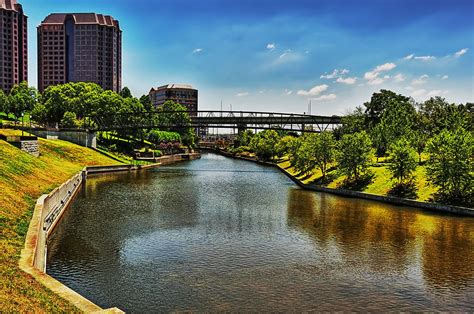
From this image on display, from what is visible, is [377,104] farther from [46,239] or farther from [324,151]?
[46,239]

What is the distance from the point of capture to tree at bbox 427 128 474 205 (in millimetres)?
51906

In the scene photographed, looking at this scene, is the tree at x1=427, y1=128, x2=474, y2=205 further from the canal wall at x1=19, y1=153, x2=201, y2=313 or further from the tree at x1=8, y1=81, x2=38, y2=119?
the tree at x1=8, y1=81, x2=38, y2=119

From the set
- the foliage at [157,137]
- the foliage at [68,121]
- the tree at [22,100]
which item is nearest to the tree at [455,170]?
the foliage at [68,121]

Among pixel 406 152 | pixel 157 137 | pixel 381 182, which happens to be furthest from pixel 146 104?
pixel 406 152

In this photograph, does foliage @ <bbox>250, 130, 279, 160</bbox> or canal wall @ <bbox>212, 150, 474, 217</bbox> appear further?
foliage @ <bbox>250, 130, 279, 160</bbox>

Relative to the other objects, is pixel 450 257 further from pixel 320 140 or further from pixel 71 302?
pixel 320 140

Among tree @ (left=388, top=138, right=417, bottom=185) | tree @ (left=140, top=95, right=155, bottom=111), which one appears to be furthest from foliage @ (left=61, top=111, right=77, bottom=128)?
tree @ (left=388, top=138, right=417, bottom=185)

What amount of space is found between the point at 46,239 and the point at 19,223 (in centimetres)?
598

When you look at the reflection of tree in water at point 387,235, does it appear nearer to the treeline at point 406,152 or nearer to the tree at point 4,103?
the treeline at point 406,152

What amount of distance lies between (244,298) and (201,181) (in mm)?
59747

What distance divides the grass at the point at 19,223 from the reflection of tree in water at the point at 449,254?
23122 millimetres

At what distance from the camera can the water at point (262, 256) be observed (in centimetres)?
2370

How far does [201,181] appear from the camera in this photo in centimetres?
8269

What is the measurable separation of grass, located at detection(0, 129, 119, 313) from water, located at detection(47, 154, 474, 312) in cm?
376
